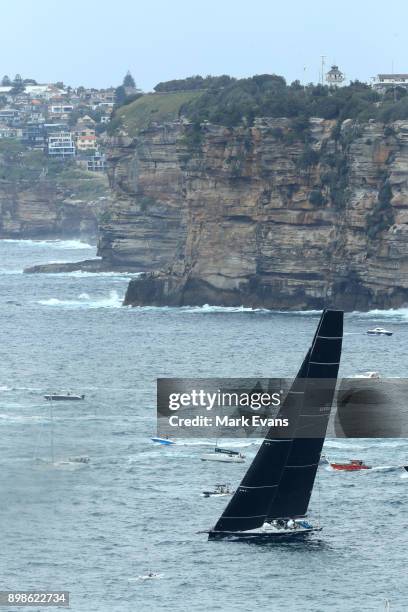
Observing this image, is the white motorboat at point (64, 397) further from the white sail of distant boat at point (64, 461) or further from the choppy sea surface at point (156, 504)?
the white sail of distant boat at point (64, 461)

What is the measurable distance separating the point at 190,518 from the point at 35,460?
9312 millimetres

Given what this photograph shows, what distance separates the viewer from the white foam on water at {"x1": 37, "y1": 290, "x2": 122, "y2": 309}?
174 meters

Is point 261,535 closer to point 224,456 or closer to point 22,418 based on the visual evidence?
point 224,456

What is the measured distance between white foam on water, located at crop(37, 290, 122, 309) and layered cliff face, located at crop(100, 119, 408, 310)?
456cm

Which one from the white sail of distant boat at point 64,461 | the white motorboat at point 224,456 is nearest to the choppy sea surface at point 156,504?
the white sail of distant boat at point 64,461

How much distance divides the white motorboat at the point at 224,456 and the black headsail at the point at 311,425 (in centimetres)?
1669

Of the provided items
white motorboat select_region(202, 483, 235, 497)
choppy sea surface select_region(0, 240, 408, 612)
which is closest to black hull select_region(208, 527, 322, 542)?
choppy sea surface select_region(0, 240, 408, 612)

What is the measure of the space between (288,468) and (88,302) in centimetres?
10366

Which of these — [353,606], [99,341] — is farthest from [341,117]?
[353,606]

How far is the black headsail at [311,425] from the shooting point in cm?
7231

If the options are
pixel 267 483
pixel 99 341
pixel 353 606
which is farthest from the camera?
pixel 99 341

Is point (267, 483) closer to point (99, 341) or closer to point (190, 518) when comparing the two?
point (190, 518)

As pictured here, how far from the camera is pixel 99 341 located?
5650 inches

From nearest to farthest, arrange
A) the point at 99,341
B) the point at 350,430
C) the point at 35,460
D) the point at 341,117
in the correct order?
the point at 35,460
the point at 350,430
the point at 99,341
the point at 341,117
